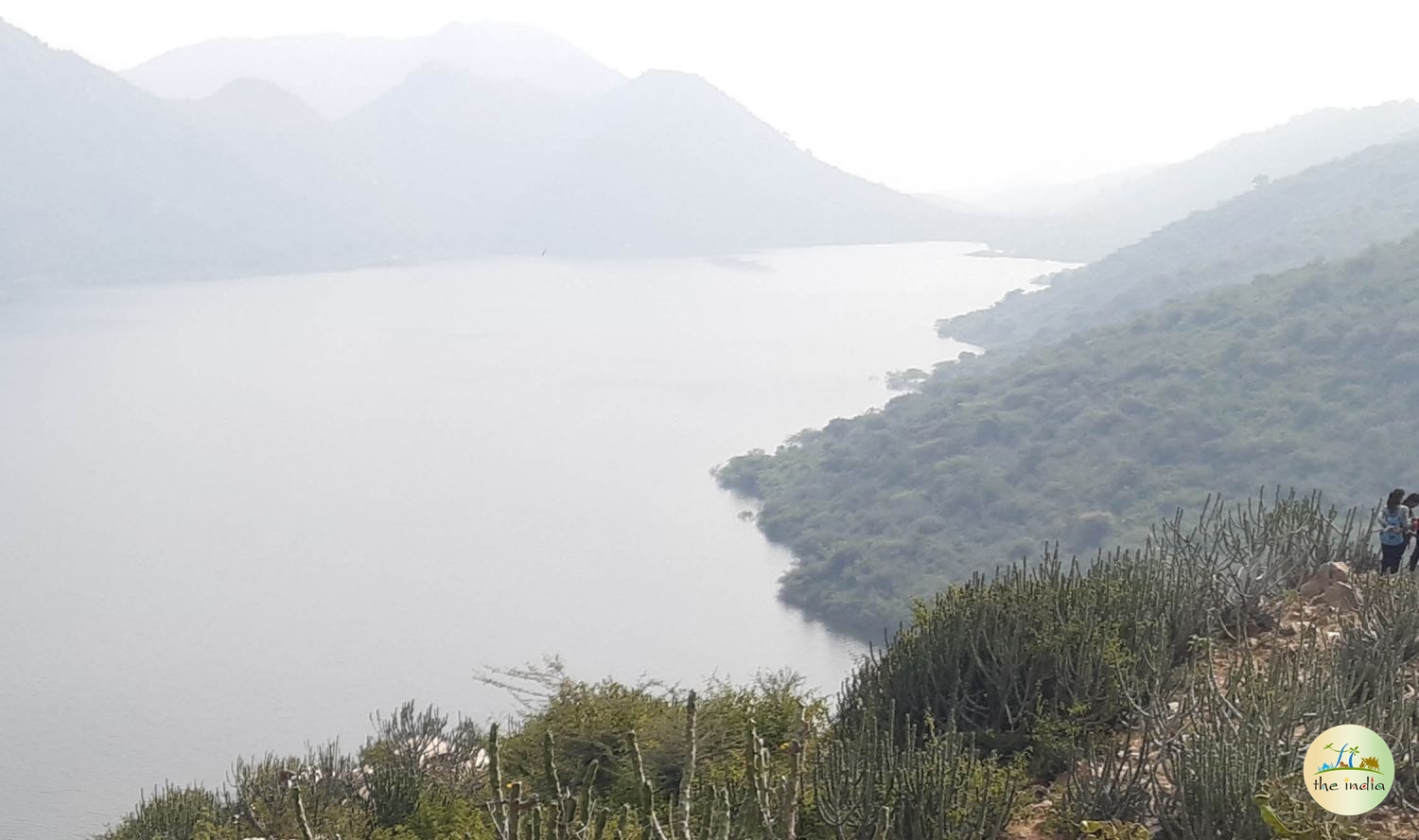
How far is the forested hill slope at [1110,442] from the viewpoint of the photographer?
7206 cm

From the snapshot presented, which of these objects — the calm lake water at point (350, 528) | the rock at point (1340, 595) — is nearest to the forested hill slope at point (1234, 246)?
the calm lake water at point (350, 528)

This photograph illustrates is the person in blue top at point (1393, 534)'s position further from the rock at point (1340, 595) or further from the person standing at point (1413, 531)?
the rock at point (1340, 595)

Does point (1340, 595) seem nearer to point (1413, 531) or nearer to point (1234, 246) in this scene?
point (1413, 531)

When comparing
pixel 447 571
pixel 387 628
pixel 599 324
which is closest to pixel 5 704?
pixel 387 628

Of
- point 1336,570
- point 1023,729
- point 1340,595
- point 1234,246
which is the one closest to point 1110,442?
point 1234,246

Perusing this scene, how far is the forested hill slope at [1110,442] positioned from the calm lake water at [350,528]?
5.92 metres

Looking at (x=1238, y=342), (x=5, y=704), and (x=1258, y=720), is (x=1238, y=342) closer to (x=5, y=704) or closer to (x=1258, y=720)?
(x=5, y=704)

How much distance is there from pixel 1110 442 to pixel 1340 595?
7905 cm

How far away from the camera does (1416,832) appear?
14.0 ft

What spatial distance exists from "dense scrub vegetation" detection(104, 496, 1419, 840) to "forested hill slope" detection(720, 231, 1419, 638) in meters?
57.9

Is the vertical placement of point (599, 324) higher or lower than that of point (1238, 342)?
higher

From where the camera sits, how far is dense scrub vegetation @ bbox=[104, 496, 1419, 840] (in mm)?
4059

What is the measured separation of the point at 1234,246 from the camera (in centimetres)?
13362

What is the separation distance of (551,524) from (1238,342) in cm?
5742
